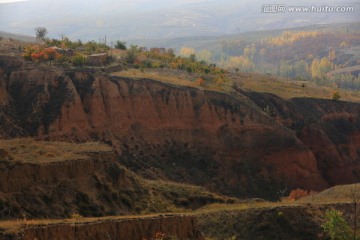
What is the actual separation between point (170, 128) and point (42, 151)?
25.8 meters

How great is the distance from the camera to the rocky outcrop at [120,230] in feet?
82.6

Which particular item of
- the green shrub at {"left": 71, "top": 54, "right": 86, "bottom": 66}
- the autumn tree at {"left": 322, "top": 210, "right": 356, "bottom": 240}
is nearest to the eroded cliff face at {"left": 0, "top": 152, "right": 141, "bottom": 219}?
the autumn tree at {"left": 322, "top": 210, "right": 356, "bottom": 240}

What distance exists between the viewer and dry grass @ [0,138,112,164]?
111 feet

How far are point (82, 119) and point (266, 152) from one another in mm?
16151

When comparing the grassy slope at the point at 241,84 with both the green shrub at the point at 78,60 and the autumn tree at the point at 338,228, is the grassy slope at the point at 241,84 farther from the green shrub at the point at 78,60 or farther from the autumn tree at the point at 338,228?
the autumn tree at the point at 338,228

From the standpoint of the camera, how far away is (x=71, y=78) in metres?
60.1

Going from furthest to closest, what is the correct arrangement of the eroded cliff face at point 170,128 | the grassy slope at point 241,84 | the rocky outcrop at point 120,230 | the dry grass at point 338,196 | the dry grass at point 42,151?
the grassy slope at point 241,84, the eroded cliff face at point 170,128, the dry grass at point 338,196, the dry grass at point 42,151, the rocky outcrop at point 120,230

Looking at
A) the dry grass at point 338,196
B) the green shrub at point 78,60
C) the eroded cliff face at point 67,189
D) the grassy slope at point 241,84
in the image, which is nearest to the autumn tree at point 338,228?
the dry grass at point 338,196

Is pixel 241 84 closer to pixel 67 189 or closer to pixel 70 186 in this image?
pixel 70 186

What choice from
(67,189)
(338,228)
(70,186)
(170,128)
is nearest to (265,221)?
(338,228)

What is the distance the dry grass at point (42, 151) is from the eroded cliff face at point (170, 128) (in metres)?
14.6

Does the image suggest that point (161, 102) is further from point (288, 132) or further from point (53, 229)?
point (53, 229)

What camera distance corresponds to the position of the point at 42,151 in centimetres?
3578

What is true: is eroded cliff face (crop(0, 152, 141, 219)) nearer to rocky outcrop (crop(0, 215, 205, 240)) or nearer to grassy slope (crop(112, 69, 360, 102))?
rocky outcrop (crop(0, 215, 205, 240))
